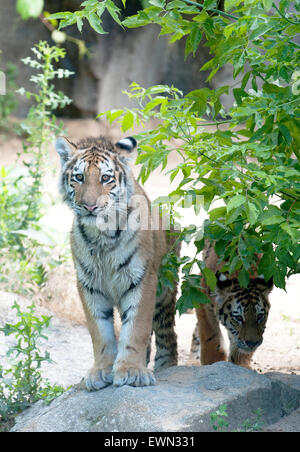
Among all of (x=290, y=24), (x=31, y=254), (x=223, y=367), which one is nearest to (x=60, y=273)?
(x=31, y=254)

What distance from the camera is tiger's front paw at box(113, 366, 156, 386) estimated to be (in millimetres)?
3434

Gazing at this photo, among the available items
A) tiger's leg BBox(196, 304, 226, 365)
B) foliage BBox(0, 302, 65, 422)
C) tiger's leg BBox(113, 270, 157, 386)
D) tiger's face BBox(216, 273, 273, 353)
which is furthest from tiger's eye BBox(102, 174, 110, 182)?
Answer: tiger's leg BBox(196, 304, 226, 365)

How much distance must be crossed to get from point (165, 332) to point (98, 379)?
1235 millimetres

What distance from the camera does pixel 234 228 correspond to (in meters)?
3.27

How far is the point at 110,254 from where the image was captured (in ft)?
12.0

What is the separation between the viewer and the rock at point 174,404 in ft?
10.2

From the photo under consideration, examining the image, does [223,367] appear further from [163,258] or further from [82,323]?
[82,323]

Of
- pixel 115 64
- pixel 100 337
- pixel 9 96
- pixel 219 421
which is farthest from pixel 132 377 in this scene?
pixel 9 96

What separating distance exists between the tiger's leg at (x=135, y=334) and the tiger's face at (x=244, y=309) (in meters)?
0.86

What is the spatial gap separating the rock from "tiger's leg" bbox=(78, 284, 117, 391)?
0.07 m

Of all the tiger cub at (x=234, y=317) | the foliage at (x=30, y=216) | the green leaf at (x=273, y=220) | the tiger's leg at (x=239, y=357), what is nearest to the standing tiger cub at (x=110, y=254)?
the tiger cub at (x=234, y=317)

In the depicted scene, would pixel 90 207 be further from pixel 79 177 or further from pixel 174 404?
pixel 174 404

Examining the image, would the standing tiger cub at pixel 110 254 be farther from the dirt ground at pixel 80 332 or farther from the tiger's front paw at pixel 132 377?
the dirt ground at pixel 80 332

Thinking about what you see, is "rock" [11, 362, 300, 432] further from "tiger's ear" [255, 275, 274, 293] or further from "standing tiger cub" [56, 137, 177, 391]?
"tiger's ear" [255, 275, 274, 293]
